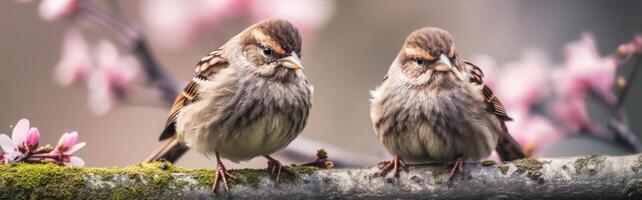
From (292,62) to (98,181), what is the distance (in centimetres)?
83

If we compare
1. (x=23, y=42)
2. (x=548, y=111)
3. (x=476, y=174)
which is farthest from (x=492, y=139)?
(x=23, y=42)

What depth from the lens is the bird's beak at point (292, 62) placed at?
141 inches

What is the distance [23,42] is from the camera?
309 inches

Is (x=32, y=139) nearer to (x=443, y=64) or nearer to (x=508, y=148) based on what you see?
(x=443, y=64)

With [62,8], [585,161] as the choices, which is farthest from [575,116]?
[62,8]

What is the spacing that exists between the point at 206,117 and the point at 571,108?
148 centimetres

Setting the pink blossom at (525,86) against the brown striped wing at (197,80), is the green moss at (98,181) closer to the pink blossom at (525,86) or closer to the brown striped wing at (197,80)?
the brown striped wing at (197,80)

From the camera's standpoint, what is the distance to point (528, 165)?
3.33m

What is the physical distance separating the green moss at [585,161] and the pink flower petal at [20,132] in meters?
1.70

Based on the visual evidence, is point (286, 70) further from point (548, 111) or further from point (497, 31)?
point (497, 31)

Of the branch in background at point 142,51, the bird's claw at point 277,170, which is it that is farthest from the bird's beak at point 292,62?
the branch in background at point 142,51

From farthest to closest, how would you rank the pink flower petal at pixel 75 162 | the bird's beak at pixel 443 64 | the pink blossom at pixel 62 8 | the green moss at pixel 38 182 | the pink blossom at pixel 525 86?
1. the pink blossom at pixel 525 86
2. the pink blossom at pixel 62 8
3. the bird's beak at pixel 443 64
4. the pink flower petal at pixel 75 162
5. the green moss at pixel 38 182

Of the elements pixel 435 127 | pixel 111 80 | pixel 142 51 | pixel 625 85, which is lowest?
pixel 435 127

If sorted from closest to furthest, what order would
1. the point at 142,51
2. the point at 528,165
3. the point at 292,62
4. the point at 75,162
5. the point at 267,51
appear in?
the point at 75,162 → the point at 528,165 → the point at 292,62 → the point at 267,51 → the point at 142,51
